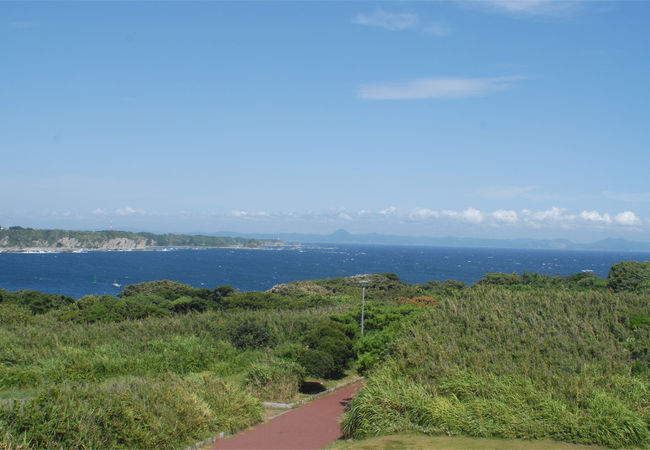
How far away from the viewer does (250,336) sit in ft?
61.6

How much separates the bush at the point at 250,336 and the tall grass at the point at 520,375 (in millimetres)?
7125

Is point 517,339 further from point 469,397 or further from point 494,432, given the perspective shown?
point 494,432

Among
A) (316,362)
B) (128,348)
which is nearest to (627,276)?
(316,362)

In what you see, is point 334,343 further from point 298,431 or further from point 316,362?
point 298,431

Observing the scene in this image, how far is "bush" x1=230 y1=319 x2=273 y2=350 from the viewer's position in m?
18.7

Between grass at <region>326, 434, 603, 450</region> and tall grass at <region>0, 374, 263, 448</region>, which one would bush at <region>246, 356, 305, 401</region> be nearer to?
tall grass at <region>0, 374, 263, 448</region>

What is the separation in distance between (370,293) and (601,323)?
30.4 meters

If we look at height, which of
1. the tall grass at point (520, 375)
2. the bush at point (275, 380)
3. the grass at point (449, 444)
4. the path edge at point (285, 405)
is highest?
the tall grass at point (520, 375)

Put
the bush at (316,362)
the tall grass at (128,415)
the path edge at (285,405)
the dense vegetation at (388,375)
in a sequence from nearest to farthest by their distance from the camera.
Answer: the tall grass at (128,415)
the dense vegetation at (388,375)
the path edge at (285,405)
the bush at (316,362)

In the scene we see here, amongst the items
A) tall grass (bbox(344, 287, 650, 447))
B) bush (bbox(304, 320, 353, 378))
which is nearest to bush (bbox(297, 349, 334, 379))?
bush (bbox(304, 320, 353, 378))

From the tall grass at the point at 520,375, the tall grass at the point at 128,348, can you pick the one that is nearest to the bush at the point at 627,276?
the tall grass at the point at 128,348

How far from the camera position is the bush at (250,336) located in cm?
1869

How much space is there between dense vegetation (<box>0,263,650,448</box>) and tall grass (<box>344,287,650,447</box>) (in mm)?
27

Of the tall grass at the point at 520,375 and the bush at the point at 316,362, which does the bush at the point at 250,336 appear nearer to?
the bush at the point at 316,362
